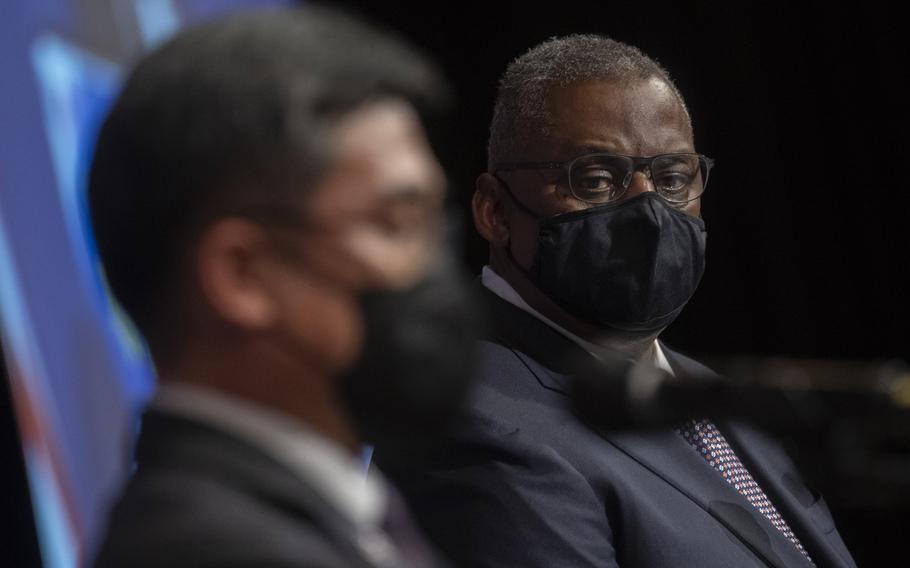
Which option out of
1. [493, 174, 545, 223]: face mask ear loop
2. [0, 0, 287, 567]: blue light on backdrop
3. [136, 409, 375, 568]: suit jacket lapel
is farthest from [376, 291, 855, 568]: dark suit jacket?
[136, 409, 375, 568]: suit jacket lapel

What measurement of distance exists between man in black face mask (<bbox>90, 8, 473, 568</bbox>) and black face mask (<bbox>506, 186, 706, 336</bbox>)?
4.55 feet

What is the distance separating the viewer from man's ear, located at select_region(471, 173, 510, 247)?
9.82ft

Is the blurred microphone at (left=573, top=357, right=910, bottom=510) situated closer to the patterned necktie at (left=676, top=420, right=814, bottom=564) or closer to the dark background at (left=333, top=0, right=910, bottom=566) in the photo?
the patterned necktie at (left=676, top=420, right=814, bottom=564)

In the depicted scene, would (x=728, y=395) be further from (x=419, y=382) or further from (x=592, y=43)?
(x=592, y=43)

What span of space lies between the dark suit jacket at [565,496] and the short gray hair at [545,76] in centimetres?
52

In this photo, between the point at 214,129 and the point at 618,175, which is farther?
the point at 618,175

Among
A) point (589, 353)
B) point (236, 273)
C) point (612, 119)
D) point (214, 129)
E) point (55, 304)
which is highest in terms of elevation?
point (214, 129)

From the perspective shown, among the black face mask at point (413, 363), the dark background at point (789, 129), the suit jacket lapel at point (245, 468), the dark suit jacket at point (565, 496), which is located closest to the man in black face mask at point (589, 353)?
the dark suit jacket at point (565, 496)

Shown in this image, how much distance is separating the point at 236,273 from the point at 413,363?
0.22 m

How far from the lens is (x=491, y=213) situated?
302 centimetres

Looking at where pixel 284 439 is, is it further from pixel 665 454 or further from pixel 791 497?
pixel 791 497

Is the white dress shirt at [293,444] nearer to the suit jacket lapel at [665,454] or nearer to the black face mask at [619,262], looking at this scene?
the suit jacket lapel at [665,454]

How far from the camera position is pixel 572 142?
2.89m

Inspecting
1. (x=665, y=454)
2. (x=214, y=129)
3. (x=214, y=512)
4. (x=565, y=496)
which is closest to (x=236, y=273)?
(x=214, y=129)
